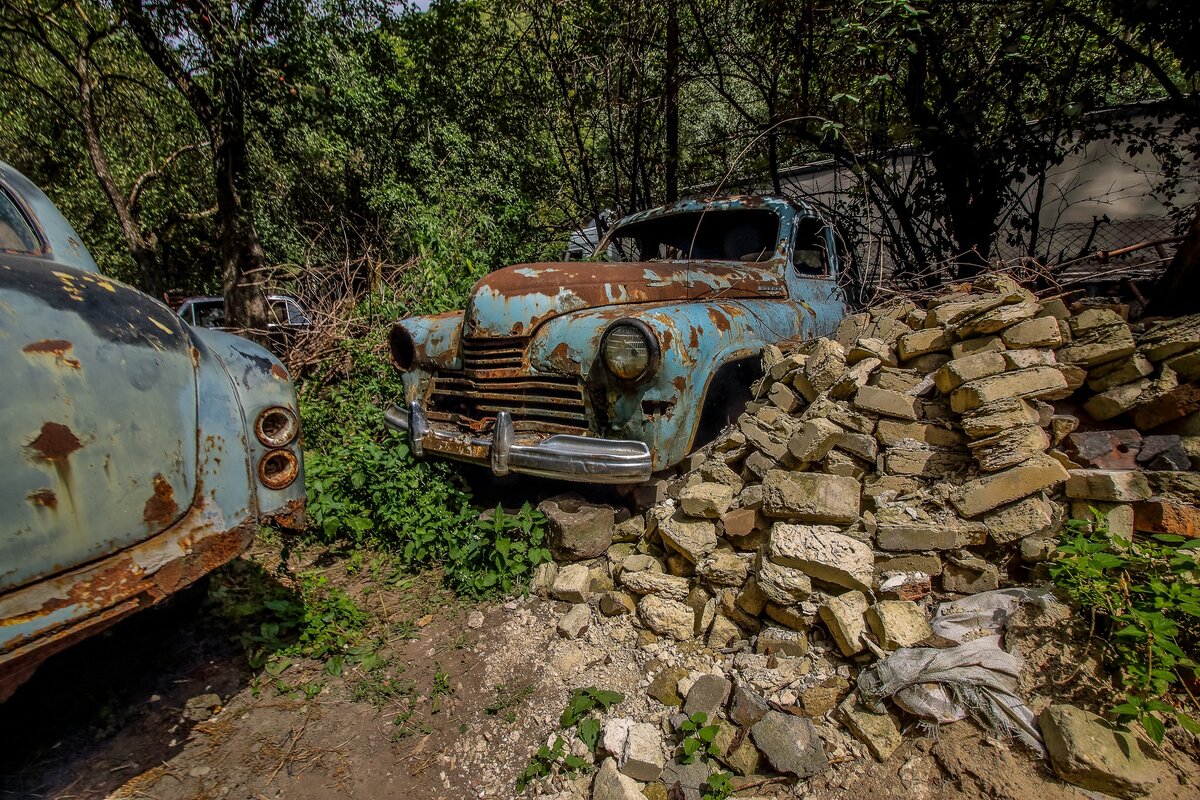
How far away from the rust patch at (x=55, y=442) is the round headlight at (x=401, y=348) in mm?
2033

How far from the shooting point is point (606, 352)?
2.45 m

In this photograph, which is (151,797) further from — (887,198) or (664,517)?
(887,198)

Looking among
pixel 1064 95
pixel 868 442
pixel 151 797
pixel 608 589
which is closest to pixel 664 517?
pixel 608 589

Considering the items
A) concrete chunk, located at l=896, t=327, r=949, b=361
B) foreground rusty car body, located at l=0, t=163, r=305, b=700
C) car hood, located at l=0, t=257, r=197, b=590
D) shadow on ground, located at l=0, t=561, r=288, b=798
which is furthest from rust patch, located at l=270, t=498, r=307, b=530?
concrete chunk, located at l=896, t=327, r=949, b=361

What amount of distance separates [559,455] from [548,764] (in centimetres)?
111

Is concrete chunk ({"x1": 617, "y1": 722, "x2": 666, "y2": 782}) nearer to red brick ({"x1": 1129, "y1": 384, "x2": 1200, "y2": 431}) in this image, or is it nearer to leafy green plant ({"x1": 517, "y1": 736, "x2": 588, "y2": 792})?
leafy green plant ({"x1": 517, "y1": 736, "x2": 588, "y2": 792})

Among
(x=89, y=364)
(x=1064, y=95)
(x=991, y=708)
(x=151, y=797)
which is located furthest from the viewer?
(x=1064, y=95)

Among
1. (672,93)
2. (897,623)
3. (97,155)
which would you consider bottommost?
(897,623)

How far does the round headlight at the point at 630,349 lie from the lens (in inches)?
93.6

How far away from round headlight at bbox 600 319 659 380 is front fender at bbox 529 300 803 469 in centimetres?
4

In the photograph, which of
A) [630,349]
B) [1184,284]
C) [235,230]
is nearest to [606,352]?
[630,349]

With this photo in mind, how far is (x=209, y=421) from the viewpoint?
1.64 metres

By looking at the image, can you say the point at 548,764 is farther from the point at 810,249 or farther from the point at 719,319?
the point at 810,249

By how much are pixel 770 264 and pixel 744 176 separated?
2775 mm
